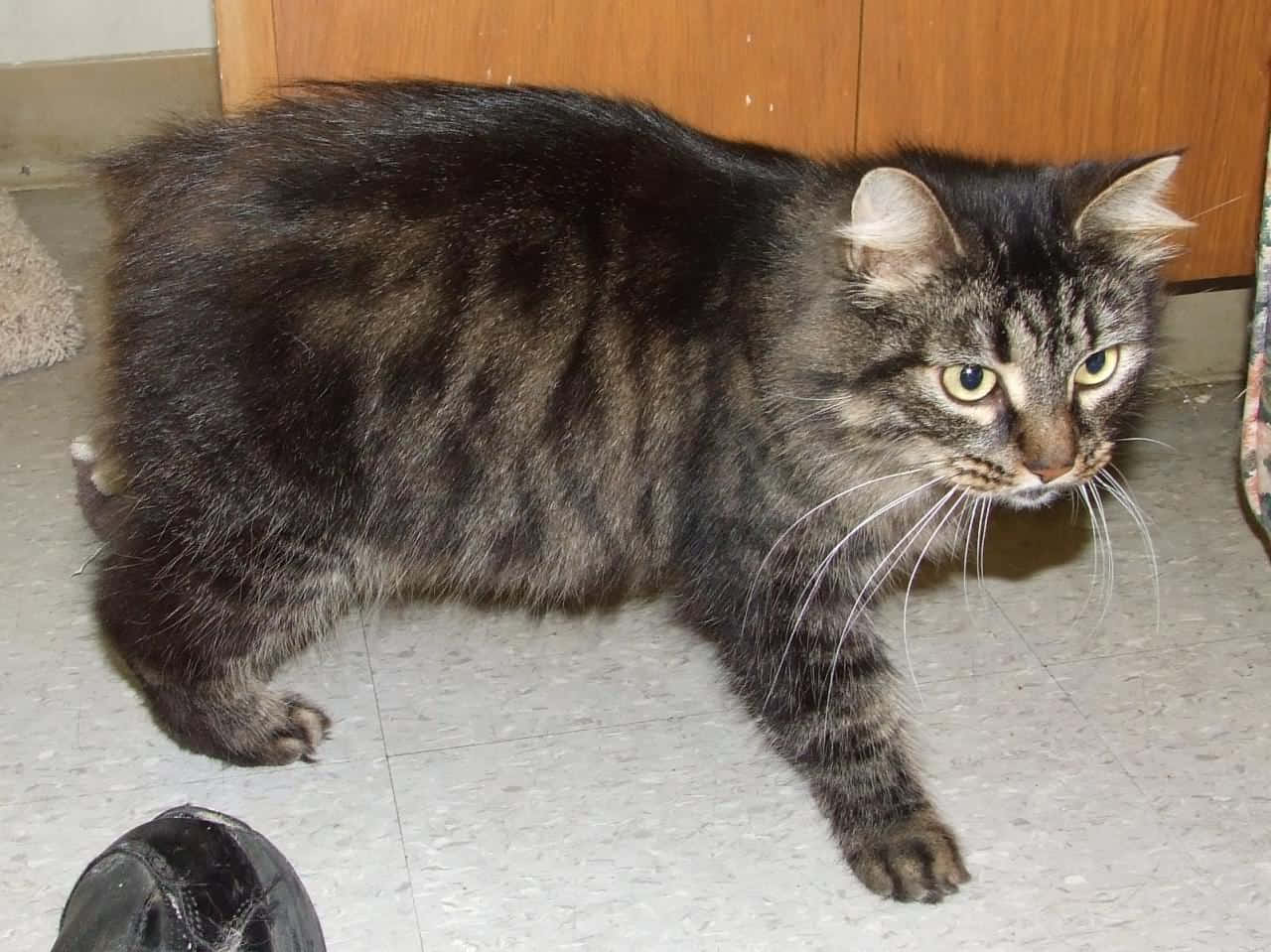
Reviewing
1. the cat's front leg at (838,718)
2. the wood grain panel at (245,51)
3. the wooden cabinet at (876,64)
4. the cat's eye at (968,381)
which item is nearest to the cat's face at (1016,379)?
the cat's eye at (968,381)

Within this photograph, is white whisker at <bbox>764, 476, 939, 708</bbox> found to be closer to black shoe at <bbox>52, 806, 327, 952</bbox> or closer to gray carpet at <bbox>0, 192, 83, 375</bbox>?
black shoe at <bbox>52, 806, 327, 952</bbox>

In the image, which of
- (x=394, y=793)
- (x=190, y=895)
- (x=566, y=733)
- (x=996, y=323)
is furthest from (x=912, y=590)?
(x=190, y=895)

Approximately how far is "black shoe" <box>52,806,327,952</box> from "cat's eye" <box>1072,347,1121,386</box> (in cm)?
101

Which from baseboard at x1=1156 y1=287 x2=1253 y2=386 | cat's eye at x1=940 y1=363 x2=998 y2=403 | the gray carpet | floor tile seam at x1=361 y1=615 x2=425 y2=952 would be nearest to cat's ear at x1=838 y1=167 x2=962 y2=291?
cat's eye at x1=940 y1=363 x2=998 y2=403

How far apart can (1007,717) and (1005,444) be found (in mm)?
503

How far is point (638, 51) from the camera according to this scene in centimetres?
213

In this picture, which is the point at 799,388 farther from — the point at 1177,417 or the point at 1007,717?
the point at 1177,417

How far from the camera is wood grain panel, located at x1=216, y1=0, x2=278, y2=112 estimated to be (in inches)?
77.6

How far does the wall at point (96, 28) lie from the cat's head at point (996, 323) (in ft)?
7.61

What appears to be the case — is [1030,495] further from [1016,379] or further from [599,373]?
[599,373]

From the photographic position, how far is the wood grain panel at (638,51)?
2029mm

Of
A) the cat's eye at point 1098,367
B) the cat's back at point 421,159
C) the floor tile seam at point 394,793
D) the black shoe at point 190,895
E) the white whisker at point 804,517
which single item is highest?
the cat's back at point 421,159

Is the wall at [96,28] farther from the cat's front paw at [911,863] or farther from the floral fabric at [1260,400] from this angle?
the cat's front paw at [911,863]

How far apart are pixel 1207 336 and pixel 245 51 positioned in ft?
5.80
